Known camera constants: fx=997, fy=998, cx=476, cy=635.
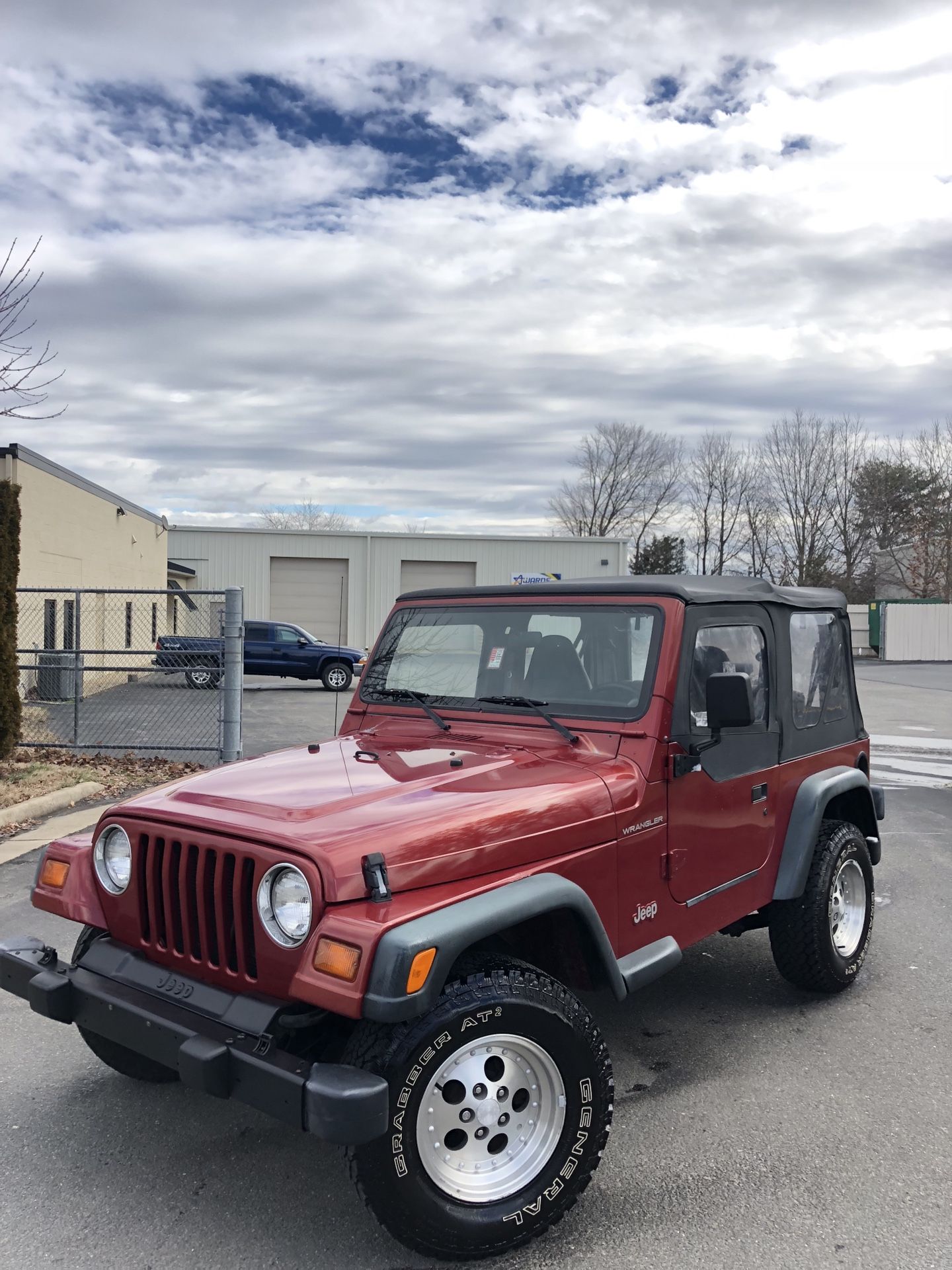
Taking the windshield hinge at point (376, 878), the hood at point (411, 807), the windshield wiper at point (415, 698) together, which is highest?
the windshield wiper at point (415, 698)

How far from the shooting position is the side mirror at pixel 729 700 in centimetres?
339

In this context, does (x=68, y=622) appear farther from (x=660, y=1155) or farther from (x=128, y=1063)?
(x=660, y=1155)

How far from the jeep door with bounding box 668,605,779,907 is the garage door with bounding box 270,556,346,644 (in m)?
34.8

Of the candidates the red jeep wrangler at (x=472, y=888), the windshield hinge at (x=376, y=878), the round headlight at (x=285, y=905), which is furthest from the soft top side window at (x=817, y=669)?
the round headlight at (x=285, y=905)

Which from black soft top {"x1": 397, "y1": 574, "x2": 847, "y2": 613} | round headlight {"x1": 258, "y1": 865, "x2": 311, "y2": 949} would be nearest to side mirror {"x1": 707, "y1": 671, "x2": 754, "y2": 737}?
black soft top {"x1": 397, "y1": 574, "x2": 847, "y2": 613}

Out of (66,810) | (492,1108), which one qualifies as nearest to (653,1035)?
(492,1108)

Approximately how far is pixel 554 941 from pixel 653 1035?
1287 millimetres

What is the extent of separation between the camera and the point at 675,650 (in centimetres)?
359

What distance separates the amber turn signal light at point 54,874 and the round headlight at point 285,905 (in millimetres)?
982

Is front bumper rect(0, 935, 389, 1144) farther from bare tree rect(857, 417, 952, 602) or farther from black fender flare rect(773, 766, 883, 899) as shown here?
bare tree rect(857, 417, 952, 602)

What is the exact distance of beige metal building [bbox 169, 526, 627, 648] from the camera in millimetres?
37969

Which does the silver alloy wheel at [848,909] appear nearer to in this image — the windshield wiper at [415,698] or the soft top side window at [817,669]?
the soft top side window at [817,669]

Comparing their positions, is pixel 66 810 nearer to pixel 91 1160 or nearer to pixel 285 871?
pixel 91 1160

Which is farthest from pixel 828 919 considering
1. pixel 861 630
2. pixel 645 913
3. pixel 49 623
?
pixel 861 630
